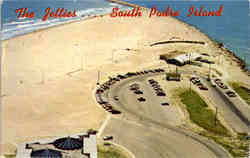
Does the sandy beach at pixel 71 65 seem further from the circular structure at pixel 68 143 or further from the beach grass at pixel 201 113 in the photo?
the beach grass at pixel 201 113

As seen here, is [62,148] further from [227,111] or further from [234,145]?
[227,111]

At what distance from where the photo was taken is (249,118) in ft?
164

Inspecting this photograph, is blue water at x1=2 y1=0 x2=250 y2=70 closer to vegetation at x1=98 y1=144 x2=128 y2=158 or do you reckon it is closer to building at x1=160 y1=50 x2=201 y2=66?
building at x1=160 y1=50 x2=201 y2=66

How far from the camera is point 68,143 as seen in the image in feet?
119

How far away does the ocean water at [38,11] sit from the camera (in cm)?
11175

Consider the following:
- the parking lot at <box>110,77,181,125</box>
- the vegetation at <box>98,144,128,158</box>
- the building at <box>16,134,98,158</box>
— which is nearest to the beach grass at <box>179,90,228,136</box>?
the parking lot at <box>110,77,181,125</box>

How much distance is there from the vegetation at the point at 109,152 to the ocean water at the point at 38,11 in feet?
220

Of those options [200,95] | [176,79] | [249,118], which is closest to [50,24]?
[176,79]

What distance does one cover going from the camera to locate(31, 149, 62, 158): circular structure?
33.8m

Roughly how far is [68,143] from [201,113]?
910 inches

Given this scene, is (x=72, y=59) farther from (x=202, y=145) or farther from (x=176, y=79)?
(x=202, y=145)

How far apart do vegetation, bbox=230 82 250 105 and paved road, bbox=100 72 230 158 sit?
15.1 meters

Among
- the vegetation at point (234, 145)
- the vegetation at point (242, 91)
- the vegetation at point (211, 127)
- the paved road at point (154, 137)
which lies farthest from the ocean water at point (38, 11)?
the vegetation at point (234, 145)

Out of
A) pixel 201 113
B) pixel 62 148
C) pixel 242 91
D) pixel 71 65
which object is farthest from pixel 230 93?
pixel 62 148
